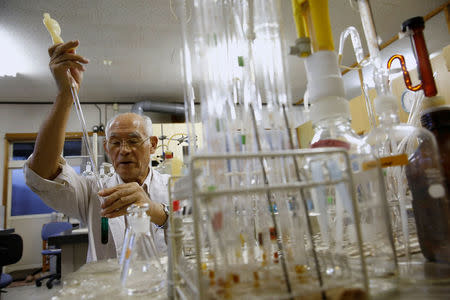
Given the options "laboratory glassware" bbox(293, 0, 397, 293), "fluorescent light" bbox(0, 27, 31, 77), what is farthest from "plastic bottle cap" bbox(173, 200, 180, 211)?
"fluorescent light" bbox(0, 27, 31, 77)

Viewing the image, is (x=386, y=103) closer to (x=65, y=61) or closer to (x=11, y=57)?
(x=65, y=61)

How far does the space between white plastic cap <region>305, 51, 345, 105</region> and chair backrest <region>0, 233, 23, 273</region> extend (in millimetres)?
2818

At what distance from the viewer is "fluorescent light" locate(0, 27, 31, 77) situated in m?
3.18

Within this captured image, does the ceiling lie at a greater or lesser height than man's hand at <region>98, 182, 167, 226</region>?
greater

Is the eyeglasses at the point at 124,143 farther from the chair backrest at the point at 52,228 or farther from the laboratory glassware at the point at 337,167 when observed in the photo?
the chair backrest at the point at 52,228

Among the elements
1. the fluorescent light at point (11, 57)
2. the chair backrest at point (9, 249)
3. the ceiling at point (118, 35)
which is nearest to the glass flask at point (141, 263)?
the ceiling at point (118, 35)

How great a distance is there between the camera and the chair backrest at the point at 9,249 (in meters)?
2.35

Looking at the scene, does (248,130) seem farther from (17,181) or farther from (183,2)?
(17,181)

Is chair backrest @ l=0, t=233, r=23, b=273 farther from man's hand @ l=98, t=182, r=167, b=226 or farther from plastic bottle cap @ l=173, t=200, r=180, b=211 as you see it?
plastic bottle cap @ l=173, t=200, r=180, b=211

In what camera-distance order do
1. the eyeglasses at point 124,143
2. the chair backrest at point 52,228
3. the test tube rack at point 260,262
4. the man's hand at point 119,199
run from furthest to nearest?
the chair backrest at point 52,228 → the eyeglasses at point 124,143 → the man's hand at point 119,199 → the test tube rack at point 260,262

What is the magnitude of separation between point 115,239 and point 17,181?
515cm

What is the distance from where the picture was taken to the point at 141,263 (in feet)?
1.88

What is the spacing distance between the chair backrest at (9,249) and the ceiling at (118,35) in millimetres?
2069

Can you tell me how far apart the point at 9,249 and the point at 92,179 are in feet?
4.54
